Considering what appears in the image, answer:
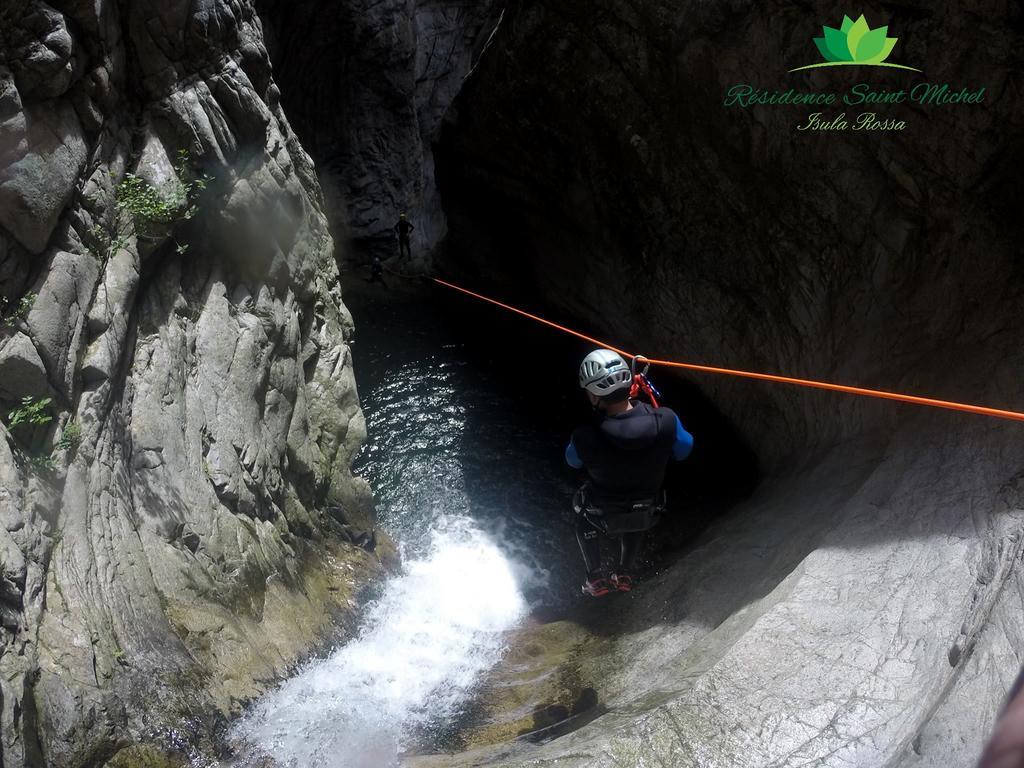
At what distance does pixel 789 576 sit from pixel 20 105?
5.88 meters

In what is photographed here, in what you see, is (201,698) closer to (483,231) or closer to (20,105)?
(20,105)

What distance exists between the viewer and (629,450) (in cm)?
509

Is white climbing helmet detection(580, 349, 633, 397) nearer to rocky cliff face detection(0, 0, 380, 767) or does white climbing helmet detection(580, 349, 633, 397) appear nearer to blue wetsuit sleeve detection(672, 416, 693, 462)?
blue wetsuit sleeve detection(672, 416, 693, 462)

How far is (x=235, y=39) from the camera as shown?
720cm

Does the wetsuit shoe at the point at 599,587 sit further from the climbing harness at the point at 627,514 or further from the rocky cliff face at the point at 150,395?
the rocky cliff face at the point at 150,395

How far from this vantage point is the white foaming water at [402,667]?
17.0 ft

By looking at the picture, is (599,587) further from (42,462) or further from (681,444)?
(42,462)

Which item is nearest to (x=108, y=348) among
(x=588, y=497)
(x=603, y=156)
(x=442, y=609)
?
(x=588, y=497)

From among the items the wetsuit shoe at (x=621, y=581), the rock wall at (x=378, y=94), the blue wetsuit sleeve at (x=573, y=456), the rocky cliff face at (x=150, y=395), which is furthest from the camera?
the rock wall at (x=378, y=94)

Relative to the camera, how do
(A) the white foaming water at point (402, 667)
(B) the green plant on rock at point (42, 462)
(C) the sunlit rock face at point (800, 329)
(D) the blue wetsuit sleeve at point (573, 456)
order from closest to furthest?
(C) the sunlit rock face at point (800, 329) < (B) the green plant on rock at point (42, 462) < (A) the white foaming water at point (402, 667) < (D) the blue wetsuit sleeve at point (573, 456)

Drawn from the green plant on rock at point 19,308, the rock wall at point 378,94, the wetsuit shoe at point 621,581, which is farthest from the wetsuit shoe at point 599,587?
the rock wall at point 378,94

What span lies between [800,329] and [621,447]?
436 cm

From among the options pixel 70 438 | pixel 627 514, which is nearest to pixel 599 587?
pixel 627 514

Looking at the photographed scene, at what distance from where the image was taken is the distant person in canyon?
698 inches
